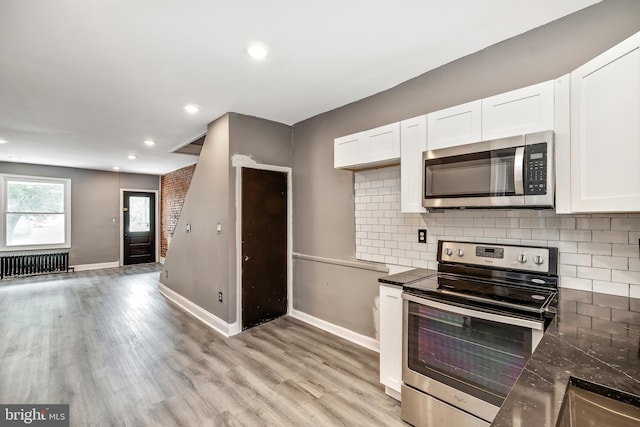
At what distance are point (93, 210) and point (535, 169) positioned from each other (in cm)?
918

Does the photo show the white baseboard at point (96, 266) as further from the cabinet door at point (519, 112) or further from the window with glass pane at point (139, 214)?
the cabinet door at point (519, 112)

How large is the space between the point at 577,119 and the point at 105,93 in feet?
12.7

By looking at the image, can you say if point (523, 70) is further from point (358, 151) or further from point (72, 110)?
point (72, 110)

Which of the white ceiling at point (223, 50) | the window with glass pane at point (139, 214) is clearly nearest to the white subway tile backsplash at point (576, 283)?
the white ceiling at point (223, 50)

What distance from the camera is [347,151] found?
2758 mm

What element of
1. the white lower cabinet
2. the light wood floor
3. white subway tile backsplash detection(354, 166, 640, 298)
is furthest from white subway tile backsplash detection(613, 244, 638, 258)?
the light wood floor

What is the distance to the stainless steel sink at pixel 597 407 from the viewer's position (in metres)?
0.74

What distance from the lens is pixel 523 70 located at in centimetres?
202

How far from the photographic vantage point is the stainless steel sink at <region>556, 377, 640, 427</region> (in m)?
0.74

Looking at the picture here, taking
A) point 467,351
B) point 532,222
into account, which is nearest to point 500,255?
point 532,222

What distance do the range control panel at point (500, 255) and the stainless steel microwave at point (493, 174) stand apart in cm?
41

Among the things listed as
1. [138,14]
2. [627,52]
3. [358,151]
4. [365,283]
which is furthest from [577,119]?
[138,14]

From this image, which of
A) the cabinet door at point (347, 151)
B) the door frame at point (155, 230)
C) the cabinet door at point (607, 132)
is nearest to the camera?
the cabinet door at point (607, 132)

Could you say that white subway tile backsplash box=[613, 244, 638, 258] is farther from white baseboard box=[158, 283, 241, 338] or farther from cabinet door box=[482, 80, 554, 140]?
white baseboard box=[158, 283, 241, 338]
